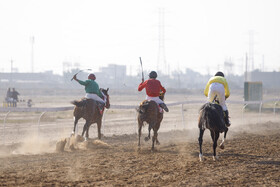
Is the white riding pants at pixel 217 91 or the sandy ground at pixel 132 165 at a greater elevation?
the white riding pants at pixel 217 91

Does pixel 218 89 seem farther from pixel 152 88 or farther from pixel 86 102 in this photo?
pixel 86 102

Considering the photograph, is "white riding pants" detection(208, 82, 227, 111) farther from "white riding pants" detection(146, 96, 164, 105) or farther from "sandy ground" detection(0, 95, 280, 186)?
"white riding pants" detection(146, 96, 164, 105)

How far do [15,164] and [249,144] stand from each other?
7.63 metres

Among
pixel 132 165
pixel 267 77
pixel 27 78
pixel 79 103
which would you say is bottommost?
pixel 132 165

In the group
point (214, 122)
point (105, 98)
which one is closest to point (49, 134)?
point (105, 98)

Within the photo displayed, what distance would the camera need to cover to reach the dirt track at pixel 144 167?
8.48 m

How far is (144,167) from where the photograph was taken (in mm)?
10055

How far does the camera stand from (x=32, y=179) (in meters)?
8.57

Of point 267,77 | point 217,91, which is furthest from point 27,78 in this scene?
point 217,91

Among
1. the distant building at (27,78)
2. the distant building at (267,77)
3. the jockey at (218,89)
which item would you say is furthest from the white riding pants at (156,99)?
the distant building at (267,77)

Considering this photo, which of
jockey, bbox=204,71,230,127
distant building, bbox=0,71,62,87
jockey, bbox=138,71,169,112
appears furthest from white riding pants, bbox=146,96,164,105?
distant building, bbox=0,71,62,87

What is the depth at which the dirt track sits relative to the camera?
8.48 meters

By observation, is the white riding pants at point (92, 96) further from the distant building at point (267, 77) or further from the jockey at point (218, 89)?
the distant building at point (267, 77)

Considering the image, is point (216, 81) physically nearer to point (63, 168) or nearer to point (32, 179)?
point (63, 168)
